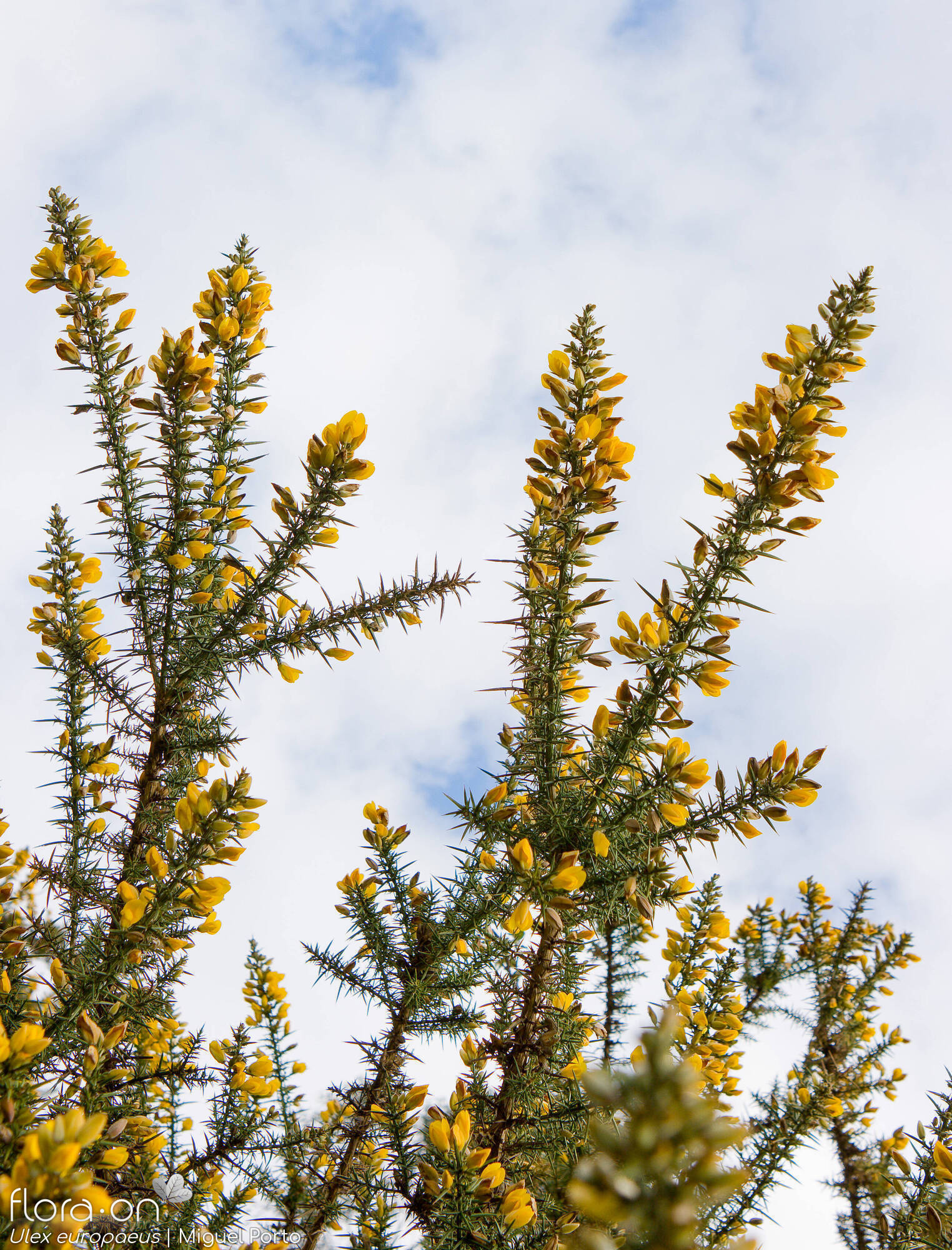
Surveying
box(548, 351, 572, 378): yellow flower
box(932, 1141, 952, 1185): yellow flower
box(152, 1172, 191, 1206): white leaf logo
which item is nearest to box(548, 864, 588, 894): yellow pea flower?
box(932, 1141, 952, 1185): yellow flower

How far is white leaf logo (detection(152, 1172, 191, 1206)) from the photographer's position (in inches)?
101

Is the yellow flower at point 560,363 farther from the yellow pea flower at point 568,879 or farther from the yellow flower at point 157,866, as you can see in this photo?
the yellow flower at point 157,866

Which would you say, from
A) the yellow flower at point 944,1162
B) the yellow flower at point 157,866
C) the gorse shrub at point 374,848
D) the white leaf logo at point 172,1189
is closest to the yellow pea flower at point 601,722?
the gorse shrub at point 374,848

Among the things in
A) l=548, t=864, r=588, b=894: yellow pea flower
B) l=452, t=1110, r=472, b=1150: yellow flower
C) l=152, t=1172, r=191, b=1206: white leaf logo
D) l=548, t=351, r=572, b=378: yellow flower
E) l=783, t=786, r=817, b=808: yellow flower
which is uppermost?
l=548, t=351, r=572, b=378: yellow flower

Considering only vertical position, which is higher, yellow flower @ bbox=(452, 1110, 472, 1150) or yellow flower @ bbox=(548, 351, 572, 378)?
yellow flower @ bbox=(548, 351, 572, 378)

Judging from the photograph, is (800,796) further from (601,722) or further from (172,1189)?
(172,1189)

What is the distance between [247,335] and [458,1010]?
254 centimetres

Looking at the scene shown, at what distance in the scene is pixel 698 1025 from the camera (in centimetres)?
302

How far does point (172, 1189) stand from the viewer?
9.06 feet

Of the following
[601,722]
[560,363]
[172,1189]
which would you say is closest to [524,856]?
[601,722]

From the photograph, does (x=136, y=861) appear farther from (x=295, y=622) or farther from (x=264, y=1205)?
(x=264, y=1205)

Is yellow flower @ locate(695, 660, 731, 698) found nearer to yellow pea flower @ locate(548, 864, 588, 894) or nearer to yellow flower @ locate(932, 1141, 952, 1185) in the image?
yellow pea flower @ locate(548, 864, 588, 894)

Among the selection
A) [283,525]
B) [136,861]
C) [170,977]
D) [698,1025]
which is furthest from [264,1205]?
[283,525]

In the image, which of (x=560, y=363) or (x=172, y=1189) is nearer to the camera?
(x=560, y=363)
